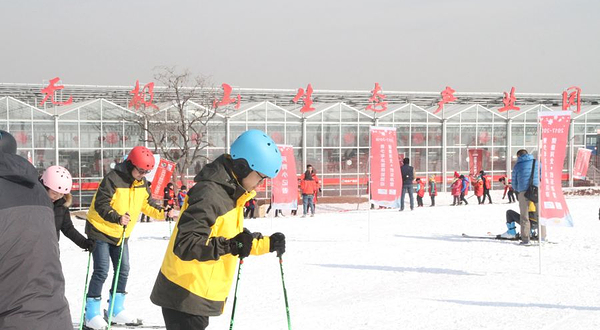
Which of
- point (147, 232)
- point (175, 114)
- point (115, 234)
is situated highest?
point (175, 114)

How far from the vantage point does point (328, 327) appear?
614 cm

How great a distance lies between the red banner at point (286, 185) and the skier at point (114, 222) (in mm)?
10753

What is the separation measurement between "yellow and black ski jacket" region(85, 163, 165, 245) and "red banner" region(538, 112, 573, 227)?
622 cm

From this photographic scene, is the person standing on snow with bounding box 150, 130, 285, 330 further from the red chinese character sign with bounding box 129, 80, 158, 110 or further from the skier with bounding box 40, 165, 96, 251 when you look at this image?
the red chinese character sign with bounding box 129, 80, 158, 110

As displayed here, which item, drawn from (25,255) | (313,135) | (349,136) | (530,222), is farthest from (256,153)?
(349,136)

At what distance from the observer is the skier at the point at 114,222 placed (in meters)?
6.21

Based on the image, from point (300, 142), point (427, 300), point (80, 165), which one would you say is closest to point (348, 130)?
point (300, 142)

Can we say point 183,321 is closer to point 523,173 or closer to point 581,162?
point 523,173

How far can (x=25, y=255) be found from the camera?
7.58 feet

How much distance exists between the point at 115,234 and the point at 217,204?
3327 millimetres

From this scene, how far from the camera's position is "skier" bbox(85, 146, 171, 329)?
20.4 feet

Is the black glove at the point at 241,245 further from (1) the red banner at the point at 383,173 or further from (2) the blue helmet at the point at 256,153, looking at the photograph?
(1) the red banner at the point at 383,173

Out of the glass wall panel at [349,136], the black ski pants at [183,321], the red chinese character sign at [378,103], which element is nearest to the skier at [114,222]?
the black ski pants at [183,321]

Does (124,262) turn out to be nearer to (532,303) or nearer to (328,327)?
(328,327)
